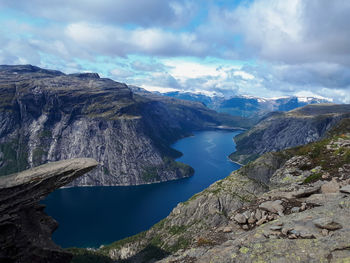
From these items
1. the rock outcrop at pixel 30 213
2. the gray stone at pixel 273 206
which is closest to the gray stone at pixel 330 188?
the gray stone at pixel 273 206

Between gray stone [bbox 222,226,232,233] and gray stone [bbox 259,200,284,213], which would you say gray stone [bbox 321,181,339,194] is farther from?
gray stone [bbox 222,226,232,233]

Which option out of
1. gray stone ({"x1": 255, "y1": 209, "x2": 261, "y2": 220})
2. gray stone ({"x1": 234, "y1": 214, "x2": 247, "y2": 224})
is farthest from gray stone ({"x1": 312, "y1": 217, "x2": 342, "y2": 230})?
gray stone ({"x1": 234, "y1": 214, "x2": 247, "y2": 224})

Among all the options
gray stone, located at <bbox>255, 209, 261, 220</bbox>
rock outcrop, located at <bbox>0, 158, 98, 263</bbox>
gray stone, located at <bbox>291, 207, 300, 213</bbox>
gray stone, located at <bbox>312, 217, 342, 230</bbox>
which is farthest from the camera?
rock outcrop, located at <bbox>0, 158, 98, 263</bbox>

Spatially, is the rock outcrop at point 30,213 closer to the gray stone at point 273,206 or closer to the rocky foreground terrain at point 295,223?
the rocky foreground terrain at point 295,223

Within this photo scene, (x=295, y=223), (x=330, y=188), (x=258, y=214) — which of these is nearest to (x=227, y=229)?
(x=258, y=214)

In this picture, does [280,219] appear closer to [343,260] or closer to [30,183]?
[343,260]

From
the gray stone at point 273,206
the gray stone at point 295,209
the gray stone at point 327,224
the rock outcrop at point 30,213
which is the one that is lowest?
the rock outcrop at point 30,213

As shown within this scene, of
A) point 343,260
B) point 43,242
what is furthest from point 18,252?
point 343,260

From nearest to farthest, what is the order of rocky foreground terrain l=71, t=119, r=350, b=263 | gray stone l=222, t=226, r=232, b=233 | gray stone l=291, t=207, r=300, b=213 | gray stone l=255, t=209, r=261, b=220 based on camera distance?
rocky foreground terrain l=71, t=119, r=350, b=263, gray stone l=291, t=207, r=300, b=213, gray stone l=255, t=209, r=261, b=220, gray stone l=222, t=226, r=232, b=233
